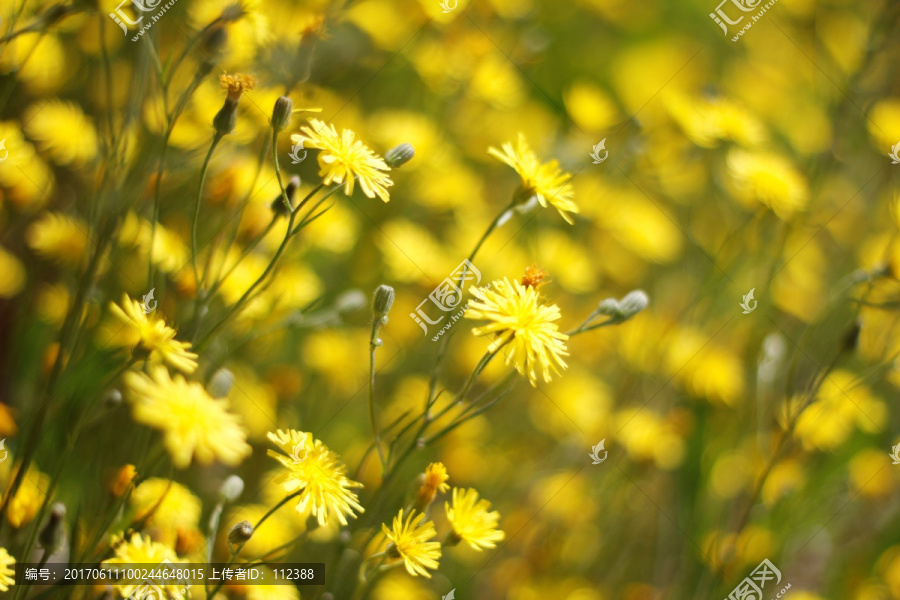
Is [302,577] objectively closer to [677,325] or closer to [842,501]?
[677,325]

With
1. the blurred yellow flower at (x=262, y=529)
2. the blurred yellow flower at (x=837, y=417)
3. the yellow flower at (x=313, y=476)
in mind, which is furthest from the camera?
the blurred yellow flower at (x=837, y=417)

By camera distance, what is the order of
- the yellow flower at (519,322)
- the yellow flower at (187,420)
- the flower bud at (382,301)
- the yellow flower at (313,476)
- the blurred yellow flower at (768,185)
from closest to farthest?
the yellow flower at (187,420) → the yellow flower at (313,476) → the yellow flower at (519,322) → the flower bud at (382,301) → the blurred yellow flower at (768,185)

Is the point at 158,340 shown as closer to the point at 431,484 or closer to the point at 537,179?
the point at 431,484

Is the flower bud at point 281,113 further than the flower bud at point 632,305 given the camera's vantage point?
No

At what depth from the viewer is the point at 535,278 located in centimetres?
135

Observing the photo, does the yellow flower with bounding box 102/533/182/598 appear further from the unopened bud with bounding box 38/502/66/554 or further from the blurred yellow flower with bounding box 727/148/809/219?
the blurred yellow flower with bounding box 727/148/809/219

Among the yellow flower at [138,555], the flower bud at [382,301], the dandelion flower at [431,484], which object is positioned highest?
the flower bud at [382,301]

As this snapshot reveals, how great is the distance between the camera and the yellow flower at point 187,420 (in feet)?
3.18

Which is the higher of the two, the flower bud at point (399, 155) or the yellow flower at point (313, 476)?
the flower bud at point (399, 155)

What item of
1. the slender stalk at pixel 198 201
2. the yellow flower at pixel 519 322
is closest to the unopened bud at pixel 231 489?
the slender stalk at pixel 198 201

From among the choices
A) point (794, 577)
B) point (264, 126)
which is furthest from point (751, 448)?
point (264, 126)

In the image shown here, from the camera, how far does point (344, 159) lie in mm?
1260

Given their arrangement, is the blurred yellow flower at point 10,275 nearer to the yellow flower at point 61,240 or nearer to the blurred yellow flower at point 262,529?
the yellow flower at point 61,240

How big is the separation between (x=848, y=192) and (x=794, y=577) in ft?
7.42
